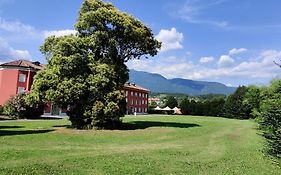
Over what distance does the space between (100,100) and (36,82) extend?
611 centimetres

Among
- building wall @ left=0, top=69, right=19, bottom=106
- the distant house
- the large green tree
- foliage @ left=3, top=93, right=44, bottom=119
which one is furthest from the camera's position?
building wall @ left=0, top=69, right=19, bottom=106

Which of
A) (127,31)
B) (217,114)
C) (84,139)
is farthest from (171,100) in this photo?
(84,139)

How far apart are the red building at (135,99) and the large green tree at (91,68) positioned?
62873 mm

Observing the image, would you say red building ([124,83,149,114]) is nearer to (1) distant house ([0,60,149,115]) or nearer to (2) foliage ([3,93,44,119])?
(1) distant house ([0,60,149,115])

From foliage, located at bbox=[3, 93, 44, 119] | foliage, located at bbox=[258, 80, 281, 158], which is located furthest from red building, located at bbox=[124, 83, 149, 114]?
foliage, located at bbox=[258, 80, 281, 158]

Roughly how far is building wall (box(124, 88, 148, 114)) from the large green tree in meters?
63.2

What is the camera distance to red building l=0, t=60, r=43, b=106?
62.3 m

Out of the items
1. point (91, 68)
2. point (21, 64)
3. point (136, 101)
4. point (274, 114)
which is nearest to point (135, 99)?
point (136, 101)

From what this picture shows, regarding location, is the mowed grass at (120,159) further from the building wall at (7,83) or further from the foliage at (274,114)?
the building wall at (7,83)

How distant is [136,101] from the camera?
10562 cm

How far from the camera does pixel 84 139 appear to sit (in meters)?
24.2

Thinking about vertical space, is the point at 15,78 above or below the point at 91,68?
above

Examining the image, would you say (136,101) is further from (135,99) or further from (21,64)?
(21,64)

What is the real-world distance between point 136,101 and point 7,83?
48775mm
